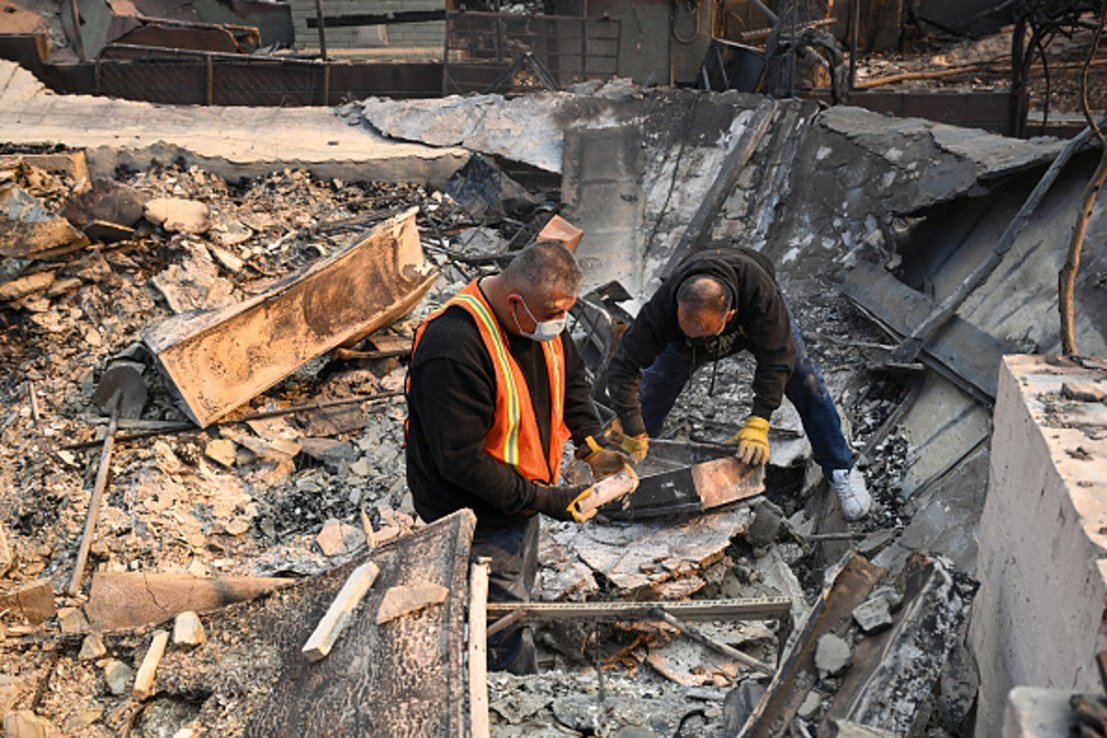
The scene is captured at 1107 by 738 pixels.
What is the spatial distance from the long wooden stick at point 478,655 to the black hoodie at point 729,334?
2.07m

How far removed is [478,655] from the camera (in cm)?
258

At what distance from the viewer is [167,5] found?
1465cm

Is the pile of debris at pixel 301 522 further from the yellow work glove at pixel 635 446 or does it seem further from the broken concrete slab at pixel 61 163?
the yellow work glove at pixel 635 446

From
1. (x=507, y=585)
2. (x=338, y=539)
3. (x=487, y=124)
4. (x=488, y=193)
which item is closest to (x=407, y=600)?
(x=507, y=585)

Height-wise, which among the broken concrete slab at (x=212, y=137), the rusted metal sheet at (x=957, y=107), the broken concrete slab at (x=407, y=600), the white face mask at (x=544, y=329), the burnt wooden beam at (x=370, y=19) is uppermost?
the burnt wooden beam at (x=370, y=19)

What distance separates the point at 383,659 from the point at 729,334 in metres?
2.69

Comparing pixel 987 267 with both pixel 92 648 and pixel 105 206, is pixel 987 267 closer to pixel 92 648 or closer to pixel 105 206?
pixel 92 648

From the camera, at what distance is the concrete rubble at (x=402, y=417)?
2.82 m

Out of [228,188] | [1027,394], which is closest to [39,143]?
[228,188]

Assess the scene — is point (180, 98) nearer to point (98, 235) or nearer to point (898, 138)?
point (98, 235)

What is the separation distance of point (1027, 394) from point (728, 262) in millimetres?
2073

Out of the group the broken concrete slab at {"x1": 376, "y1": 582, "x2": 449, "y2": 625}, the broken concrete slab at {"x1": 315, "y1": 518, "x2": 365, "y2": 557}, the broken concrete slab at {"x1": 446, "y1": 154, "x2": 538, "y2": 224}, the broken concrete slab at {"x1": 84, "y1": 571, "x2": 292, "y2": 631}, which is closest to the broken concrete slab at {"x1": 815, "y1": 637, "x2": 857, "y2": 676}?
the broken concrete slab at {"x1": 376, "y1": 582, "x2": 449, "y2": 625}

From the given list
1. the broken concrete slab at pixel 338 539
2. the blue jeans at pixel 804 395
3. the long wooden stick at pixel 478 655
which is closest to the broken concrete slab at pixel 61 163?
the broken concrete slab at pixel 338 539

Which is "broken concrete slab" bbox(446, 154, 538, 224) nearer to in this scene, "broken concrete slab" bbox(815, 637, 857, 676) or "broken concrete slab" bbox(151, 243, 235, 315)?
"broken concrete slab" bbox(151, 243, 235, 315)
